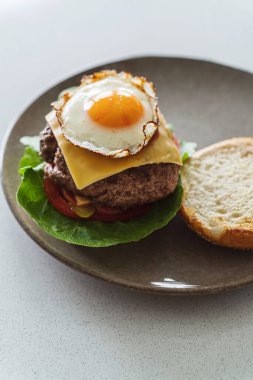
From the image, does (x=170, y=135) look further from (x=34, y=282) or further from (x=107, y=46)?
(x=107, y=46)

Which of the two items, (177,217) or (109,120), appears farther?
(177,217)

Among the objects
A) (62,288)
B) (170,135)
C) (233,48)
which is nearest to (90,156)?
(170,135)

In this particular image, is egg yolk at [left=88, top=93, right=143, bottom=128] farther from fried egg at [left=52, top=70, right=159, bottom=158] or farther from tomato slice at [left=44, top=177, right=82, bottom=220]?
tomato slice at [left=44, top=177, right=82, bottom=220]

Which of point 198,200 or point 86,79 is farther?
point 86,79

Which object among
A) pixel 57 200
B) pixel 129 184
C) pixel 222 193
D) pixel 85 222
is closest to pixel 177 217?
pixel 222 193

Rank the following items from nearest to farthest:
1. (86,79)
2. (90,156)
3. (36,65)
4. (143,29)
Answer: (90,156) < (86,79) < (36,65) < (143,29)

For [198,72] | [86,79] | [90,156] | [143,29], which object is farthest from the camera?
[143,29]

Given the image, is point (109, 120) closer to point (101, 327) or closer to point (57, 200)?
point (57, 200)
